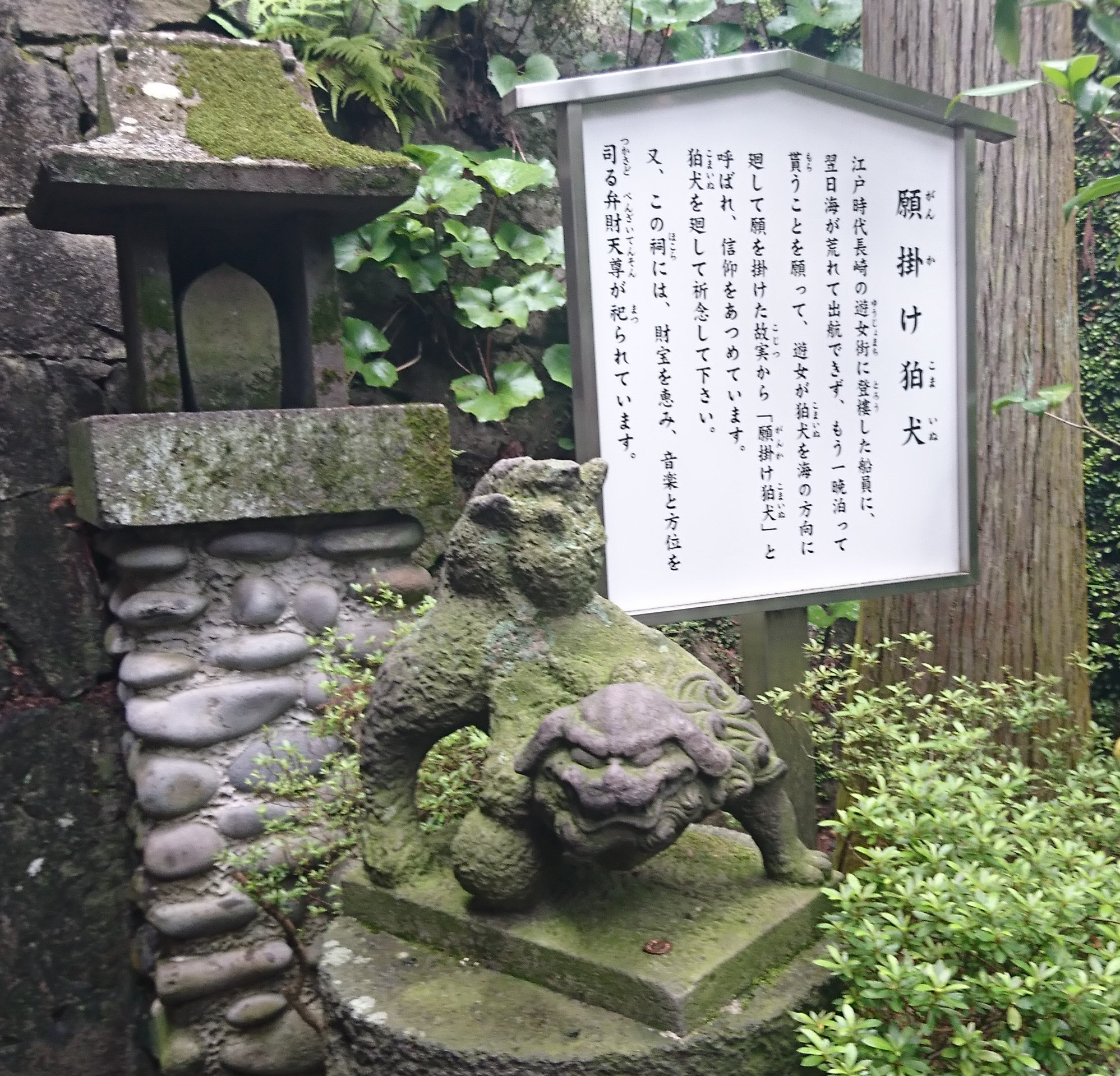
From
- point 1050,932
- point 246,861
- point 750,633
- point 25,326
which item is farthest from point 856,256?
point 25,326

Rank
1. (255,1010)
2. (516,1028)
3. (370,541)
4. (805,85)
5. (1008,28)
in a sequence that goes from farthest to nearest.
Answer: (370,541)
(255,1010)
(805,85)
(1008,28)
(516,1028)

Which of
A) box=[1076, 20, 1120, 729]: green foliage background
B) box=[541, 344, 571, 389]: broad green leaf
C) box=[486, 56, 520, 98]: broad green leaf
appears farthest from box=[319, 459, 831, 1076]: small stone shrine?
box=[1076, 20, 1120, 729]: green foliage background

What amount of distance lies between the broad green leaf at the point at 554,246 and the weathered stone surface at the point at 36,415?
1.60m

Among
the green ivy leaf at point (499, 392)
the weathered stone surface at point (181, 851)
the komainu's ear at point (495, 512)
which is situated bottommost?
the weathered stone surface at point (181, 851)

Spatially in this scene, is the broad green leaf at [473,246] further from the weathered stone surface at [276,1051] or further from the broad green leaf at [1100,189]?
the weathered stone surface at [276,1051]

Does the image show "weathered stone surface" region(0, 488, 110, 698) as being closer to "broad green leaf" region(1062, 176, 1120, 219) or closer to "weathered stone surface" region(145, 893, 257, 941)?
"weathered stone surface" region(145, 893, 257, 941)

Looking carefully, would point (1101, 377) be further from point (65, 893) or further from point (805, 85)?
point (65, 893)

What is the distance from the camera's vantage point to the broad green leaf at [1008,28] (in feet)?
5.41

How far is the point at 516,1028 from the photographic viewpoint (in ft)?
4.32

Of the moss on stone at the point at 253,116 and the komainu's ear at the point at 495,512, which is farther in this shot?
the moss on stone at the point at 253,116

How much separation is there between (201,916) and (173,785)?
0.32 metres

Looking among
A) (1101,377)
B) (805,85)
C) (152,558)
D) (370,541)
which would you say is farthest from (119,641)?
(1101,377)

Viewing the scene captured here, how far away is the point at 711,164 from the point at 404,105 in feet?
5.28

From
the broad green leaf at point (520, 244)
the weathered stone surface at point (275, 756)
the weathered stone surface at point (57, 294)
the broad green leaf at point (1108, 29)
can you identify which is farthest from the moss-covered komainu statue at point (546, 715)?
the broad green leaf at point (520, 244)
